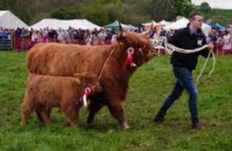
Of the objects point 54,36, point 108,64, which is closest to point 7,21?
point 54,36

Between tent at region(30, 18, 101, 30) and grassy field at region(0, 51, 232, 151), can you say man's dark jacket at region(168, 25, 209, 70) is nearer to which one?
grassy field at region(0, 51, 232, 151)

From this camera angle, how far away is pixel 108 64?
10438 mm

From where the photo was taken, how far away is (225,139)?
8.94 meters

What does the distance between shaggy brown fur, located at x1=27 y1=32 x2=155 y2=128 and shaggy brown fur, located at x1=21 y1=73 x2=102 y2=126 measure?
260mm

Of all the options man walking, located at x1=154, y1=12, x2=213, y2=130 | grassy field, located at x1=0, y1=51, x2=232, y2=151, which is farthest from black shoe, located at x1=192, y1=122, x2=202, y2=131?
grassy field, located at x1=0, y1=51, x2=232, y2=151

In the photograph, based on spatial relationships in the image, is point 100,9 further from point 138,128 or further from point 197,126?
point 197,126

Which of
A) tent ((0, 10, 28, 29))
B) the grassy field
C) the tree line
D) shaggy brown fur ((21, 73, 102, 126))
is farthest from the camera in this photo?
the tree line

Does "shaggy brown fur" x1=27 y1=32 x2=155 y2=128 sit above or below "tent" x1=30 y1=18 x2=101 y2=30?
above

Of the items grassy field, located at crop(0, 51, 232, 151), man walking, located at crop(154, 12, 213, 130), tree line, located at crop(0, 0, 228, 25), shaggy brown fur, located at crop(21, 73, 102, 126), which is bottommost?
tree line, located at crop(0, 0, 228, 25)

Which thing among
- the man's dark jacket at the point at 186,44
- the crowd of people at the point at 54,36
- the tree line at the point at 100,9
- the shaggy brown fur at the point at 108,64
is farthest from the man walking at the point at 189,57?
the tree line at the point at 100,9

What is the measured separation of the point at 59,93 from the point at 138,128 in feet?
4.84

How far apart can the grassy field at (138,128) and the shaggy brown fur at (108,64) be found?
441 mm

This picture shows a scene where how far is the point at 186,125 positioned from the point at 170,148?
7.20ft

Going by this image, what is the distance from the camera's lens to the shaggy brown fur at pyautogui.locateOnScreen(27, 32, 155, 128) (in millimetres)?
10305
